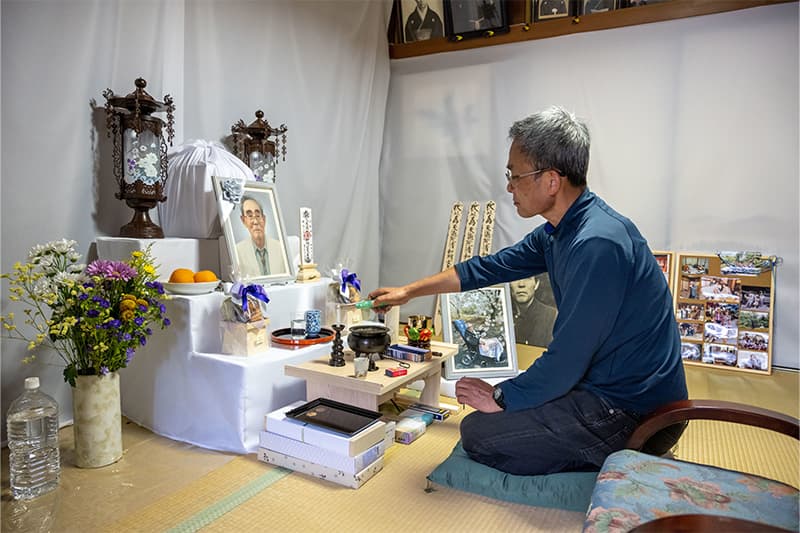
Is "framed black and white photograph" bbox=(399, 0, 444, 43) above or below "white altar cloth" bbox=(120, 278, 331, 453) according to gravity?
above

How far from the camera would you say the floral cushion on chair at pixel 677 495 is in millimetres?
1081

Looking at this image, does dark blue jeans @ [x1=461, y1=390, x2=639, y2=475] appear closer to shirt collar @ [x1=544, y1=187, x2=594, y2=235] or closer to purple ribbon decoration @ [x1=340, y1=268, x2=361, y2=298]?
shirt collar @ [x1=544, y1=187, x2=594, y2=235]

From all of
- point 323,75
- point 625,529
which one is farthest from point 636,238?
point 323,75

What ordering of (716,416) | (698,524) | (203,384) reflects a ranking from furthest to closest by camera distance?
1. (203,384)
2. (716,416)
3. (698,524)

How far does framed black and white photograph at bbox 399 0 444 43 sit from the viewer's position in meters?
4.25

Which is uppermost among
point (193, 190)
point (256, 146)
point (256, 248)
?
point (256, 146)

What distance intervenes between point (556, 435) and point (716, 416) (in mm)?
508

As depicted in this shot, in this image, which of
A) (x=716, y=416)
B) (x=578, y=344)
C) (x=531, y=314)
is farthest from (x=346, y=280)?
(x=531, y=314)

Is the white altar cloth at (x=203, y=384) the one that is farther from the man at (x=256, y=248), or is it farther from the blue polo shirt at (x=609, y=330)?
the blue polo shirt at (x=609, y=330)

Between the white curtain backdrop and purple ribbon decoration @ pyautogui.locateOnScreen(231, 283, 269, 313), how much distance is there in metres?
0.61

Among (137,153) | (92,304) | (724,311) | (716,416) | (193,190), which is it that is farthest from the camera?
(724,311)

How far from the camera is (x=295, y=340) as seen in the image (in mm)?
2309

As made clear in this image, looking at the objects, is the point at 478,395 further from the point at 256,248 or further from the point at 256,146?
the point at 256,146

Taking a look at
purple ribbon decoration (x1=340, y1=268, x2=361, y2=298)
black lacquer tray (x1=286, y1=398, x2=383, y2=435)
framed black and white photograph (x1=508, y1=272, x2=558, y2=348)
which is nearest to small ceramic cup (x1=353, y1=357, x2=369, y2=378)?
black lacquer tray (x1=286, y1=398, x2=383, y2=435)
